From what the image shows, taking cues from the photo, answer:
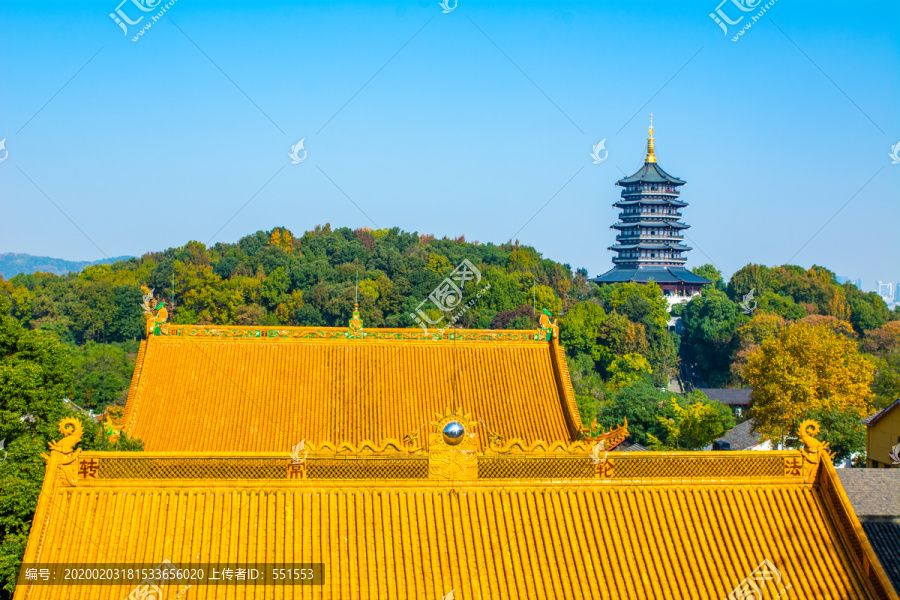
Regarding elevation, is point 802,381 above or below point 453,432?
above

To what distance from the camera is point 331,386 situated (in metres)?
19.4

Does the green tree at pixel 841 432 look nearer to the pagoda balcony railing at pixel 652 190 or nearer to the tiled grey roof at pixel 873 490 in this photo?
the tiled grey roof at pixel 873 490

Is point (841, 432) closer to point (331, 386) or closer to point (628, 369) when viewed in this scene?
point (331, 386)

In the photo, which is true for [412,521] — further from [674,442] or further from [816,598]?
[674,442]

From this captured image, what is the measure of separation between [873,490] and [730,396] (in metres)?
35.2

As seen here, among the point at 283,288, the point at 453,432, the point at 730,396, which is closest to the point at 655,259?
the point at 730,396

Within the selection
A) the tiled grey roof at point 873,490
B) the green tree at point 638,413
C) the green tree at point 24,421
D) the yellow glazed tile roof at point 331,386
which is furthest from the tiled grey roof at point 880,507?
the green tree at point 638,413

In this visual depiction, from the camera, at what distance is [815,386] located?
113 feet

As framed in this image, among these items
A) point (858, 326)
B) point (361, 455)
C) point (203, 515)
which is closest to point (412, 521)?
point (361, 455)

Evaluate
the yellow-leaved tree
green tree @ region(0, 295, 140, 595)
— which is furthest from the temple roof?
green tree @ region(0, 295, 140, 595)

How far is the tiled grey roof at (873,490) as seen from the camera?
65.7 feet

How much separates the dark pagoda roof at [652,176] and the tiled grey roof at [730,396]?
114 feet

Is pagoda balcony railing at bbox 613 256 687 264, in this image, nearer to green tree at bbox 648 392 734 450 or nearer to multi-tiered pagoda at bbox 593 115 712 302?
multi-tiered pagoda at bbox 593 115 712 302

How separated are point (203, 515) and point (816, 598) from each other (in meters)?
6.59
